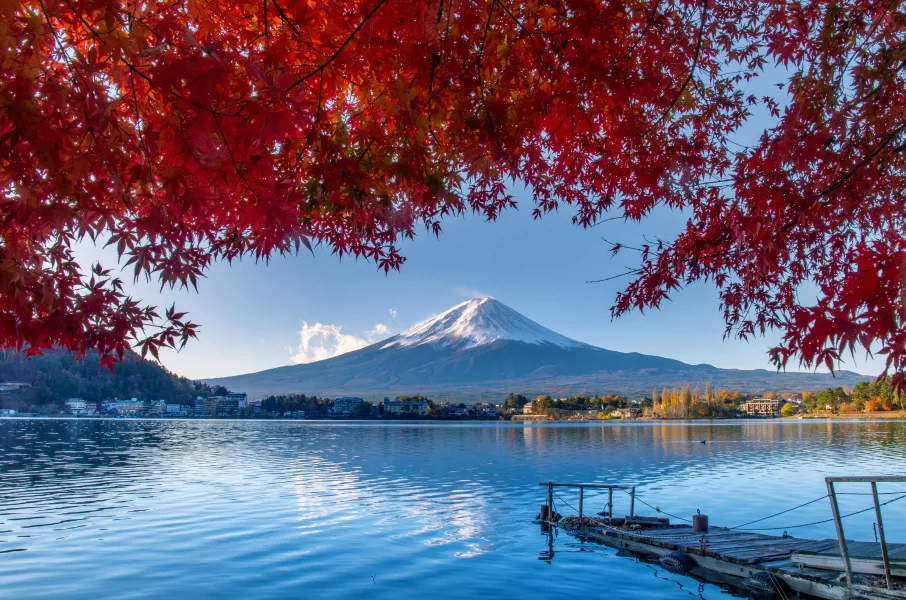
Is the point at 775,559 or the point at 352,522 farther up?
the point at 775,559

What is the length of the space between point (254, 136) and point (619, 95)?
3.92 metres

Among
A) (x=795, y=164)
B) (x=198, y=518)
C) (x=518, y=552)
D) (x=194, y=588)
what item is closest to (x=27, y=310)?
(x=795, y=164)

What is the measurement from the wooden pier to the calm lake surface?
2.02ft

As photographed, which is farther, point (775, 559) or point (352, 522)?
point (352, 522)

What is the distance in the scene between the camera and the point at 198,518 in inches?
1025

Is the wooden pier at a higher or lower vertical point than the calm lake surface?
higher

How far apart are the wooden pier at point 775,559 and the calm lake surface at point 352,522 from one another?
2.02ft

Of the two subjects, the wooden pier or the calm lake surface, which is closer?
the wooden pier

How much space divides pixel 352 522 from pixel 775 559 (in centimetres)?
1589

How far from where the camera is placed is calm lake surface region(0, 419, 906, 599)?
55.1ft

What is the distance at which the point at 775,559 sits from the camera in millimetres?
15078

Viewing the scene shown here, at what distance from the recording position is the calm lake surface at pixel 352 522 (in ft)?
55.1

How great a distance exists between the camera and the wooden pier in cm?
1105

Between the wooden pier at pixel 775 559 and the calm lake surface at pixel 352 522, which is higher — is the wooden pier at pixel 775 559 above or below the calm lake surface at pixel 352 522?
above
